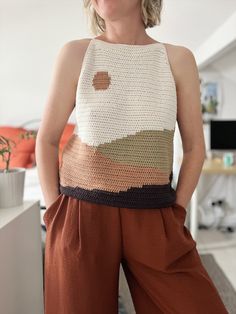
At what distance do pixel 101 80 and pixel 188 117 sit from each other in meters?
0.24

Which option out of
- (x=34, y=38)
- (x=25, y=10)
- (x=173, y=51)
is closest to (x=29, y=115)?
(x=34, y=38)

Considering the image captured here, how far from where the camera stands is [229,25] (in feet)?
7.21

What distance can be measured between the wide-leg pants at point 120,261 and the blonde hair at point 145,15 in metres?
0.50

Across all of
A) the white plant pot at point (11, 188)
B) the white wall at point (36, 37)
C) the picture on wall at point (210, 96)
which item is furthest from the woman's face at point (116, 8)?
the picture on wall at point (210, 96)

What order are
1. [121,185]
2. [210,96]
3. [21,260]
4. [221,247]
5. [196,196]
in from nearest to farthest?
[121,185], [21,260], [196,196], [221,247], [210,96]

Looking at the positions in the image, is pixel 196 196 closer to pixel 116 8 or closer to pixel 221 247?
pixel 221 247

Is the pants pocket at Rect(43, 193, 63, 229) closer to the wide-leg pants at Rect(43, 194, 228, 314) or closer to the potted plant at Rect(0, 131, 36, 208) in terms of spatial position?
the wide-leg pants at Rect(43, 194, 228, 314)

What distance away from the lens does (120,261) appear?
723 millimetres

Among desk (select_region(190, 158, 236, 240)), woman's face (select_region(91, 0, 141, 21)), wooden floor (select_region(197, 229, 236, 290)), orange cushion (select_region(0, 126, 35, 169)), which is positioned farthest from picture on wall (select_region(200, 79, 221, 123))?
woman's face (select_region(91, 0, 141, 21))

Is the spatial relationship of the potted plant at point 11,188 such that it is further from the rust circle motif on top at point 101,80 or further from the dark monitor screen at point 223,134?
the dark monitor screen at point 223,134

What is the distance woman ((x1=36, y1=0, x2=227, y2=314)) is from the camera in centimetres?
69

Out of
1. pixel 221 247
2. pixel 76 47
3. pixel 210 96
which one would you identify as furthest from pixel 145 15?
pixel 210 96

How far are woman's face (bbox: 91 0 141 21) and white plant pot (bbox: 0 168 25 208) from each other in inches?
25.1

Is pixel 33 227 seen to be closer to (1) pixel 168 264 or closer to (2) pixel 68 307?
(2) pixel 68 307
